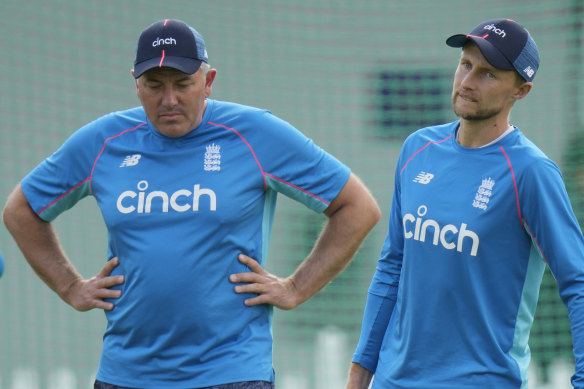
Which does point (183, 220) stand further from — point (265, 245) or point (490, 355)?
point (490, 355)

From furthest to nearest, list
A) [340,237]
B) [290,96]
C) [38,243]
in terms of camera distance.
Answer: [290,96] → [38,243] → [340,237]

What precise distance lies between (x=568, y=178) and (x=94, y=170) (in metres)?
4.32

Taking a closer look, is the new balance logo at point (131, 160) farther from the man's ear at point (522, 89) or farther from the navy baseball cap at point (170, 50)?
the man's ear at point (522, 89)

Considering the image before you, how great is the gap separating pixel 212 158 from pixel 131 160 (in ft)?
0.93

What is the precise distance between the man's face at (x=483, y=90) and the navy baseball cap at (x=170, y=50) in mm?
877

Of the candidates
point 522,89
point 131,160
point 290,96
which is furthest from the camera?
point 290,96

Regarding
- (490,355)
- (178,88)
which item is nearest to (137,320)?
(178,88)

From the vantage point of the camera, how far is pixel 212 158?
3.06 m

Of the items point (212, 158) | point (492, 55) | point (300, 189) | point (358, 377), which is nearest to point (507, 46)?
point (492, 55)

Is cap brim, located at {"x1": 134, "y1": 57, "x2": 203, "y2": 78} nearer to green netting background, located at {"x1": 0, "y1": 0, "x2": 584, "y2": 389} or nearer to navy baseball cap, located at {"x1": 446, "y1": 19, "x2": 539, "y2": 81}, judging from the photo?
navy baseball cap, located at {"x1": 446, "y1": 19, "x2": 539, "y2": 81}

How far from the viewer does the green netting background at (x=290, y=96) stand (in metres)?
6.97

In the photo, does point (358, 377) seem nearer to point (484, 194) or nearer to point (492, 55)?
point (484, 194)

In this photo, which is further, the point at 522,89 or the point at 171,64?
the point at 171,64

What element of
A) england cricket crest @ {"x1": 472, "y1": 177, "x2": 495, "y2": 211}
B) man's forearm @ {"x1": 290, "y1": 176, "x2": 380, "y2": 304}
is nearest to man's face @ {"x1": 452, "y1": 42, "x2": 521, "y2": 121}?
england cricket crest @ {"x1": 472, "y1": 177, "x2": 495, "y2": 211}
